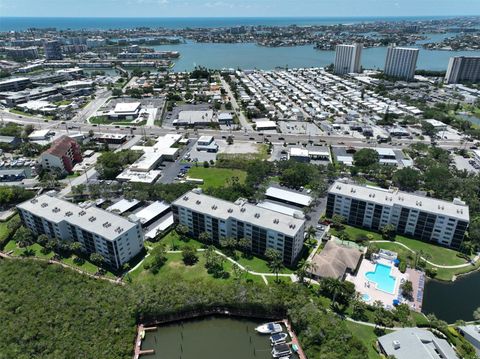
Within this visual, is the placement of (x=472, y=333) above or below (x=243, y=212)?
below

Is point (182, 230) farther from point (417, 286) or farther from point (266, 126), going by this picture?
point (266, 126)

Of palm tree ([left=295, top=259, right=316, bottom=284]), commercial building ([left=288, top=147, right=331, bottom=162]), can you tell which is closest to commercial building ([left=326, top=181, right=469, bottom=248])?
palm tree ([left=295, top=259, right=316, bottom=284])

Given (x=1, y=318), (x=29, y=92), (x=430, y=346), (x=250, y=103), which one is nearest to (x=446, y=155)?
(x=430, y=346)

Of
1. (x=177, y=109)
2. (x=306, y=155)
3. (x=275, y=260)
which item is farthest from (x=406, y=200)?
(x=177, y=109)

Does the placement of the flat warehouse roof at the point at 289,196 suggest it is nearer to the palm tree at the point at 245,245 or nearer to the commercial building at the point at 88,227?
the palm tree at the point at 245,245

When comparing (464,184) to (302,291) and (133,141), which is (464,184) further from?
(133,141)

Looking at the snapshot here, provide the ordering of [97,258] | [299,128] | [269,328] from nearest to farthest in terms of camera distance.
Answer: [269,328]
[97,258]
[299,128]
